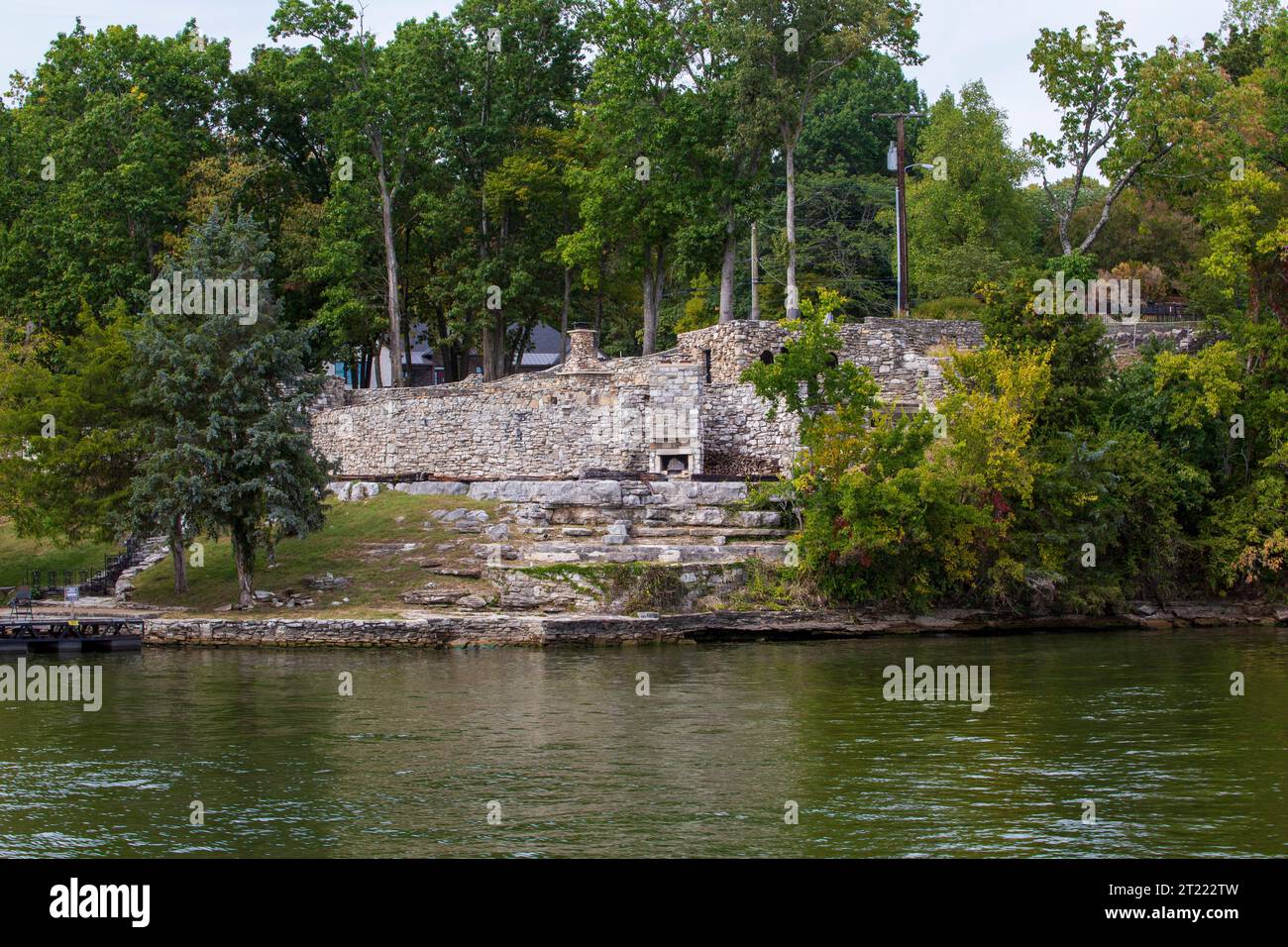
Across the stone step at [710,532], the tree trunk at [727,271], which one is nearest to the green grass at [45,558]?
the stone step at [710,532]

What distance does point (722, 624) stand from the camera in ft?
122

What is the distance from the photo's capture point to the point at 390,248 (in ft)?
178

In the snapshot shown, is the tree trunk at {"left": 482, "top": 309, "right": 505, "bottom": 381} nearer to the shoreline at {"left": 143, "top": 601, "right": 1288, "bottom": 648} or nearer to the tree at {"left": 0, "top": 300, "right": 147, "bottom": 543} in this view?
the tree at {"left": 0, "top": 300, "right": 147, "bottom": 543}

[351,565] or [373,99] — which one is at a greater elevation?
[373,99]

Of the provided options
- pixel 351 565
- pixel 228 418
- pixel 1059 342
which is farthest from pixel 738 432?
pixel 228 418

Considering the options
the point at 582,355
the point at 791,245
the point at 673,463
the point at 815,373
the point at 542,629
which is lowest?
the point at 542,629

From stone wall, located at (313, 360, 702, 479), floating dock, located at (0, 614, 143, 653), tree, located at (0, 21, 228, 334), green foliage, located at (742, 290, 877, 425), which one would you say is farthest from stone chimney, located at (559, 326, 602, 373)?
floating dock, located at (0, 614, 143, 653)

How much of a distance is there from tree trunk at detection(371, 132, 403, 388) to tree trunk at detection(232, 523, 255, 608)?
17090mm

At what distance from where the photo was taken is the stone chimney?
47688mm

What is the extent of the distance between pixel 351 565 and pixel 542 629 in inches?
290

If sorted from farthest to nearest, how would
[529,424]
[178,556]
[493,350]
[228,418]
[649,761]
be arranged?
[493,350] → [529,424] → [178,556] → [228,418] → [649,761]

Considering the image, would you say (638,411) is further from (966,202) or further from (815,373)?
(966,202)
